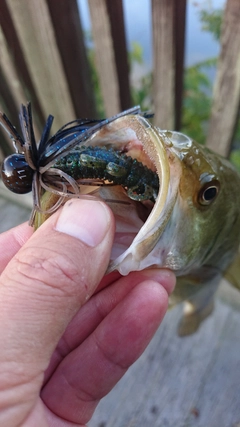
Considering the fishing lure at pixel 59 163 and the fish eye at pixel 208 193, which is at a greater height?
the fishing lure at pixel 59 163

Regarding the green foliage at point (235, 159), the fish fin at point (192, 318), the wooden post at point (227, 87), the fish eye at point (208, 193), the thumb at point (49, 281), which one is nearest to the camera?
the thumb at point (49, 281)

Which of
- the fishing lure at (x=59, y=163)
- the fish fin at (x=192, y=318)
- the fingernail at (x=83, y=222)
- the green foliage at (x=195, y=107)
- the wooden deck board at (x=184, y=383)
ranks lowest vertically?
the wooden deck board at (x=184, y=383)

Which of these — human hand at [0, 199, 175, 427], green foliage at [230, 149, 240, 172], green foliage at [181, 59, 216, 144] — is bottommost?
green foliage at [230, 149, 240, 172]

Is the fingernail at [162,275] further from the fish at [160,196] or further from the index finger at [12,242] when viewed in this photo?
the index finger at [12,242]

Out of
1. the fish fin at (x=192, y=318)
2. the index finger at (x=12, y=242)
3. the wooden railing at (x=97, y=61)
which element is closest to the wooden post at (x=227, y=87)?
the wooden railing at (x=97, y=61)

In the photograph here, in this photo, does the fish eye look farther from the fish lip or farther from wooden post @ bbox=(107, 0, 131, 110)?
wooden post @ bbox=(107, 0, 131, 110)

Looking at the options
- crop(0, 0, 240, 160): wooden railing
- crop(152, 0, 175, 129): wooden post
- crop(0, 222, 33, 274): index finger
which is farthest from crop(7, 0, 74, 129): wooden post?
crop(0, 222, 33, 274): index finger

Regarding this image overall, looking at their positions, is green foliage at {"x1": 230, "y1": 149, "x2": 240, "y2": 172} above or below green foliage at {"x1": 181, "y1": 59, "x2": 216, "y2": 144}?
below
